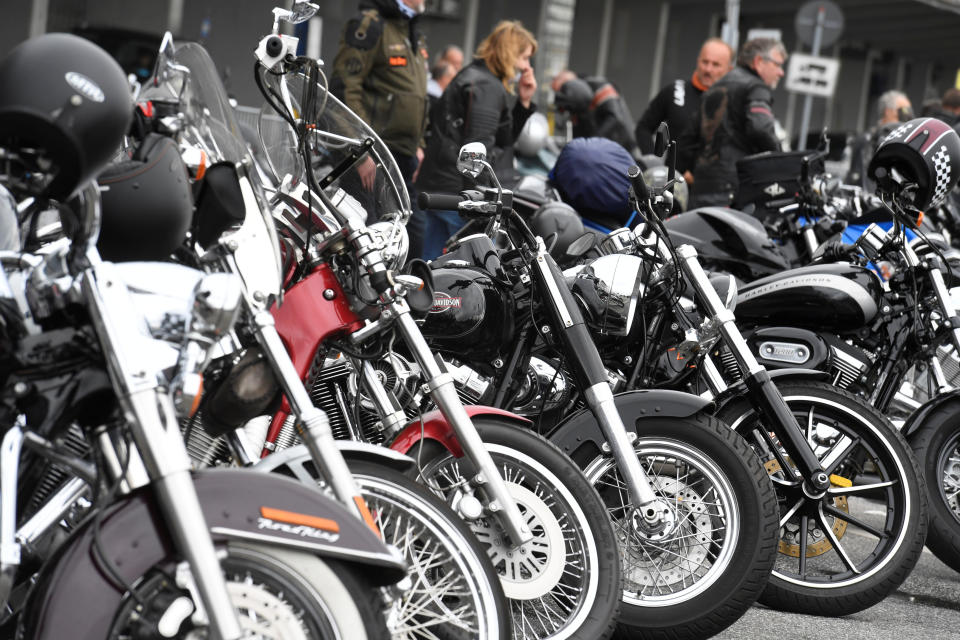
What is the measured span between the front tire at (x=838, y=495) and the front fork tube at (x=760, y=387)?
99 millimetres

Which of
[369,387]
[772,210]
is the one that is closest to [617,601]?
[369,387]

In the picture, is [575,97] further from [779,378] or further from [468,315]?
[468,315]

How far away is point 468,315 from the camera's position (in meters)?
3.70

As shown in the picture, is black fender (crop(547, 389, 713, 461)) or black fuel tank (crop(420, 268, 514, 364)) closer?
black fender (crop(547, 389, 713, 461))

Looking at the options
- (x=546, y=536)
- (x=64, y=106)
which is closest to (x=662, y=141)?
(x=546, y=536)

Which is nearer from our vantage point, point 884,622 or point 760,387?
point 760,387

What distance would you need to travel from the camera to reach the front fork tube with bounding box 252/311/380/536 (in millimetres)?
2471

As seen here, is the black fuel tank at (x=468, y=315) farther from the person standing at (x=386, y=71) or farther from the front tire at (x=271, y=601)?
the person standing at (x=386, y=71)

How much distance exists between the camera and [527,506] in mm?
3018

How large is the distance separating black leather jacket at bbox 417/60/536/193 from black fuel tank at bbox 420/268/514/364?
2836 mm

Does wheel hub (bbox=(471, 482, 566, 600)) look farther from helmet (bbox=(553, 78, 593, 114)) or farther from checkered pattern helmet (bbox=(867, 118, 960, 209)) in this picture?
helmet (bbox=(553, 78, 593, 114))

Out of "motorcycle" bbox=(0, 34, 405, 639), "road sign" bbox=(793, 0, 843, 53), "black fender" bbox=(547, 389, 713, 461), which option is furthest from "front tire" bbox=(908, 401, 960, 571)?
"road sign" bbox=(793, 0, 843, 53)

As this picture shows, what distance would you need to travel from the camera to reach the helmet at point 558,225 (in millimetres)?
4332

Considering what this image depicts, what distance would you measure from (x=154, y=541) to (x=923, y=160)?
359 centimetres
